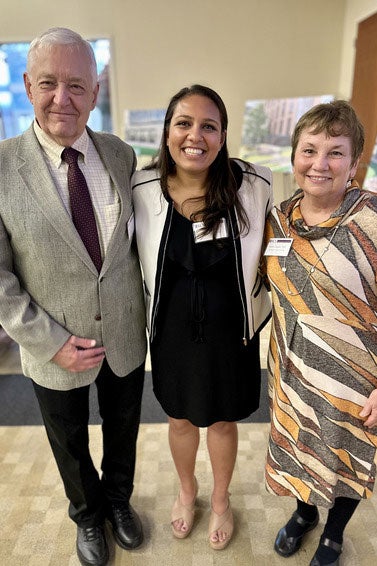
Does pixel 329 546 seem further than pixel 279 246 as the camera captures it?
Yes

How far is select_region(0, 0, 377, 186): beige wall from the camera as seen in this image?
14.4 feet

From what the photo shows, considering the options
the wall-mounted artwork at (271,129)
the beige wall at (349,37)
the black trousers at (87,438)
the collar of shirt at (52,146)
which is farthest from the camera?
the wall-mounted artwork at (271,129)

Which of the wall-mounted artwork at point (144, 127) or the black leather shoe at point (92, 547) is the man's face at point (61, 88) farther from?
the wall-mounted artwork at point (144, 127)

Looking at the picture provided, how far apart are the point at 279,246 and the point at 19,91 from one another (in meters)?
4.92

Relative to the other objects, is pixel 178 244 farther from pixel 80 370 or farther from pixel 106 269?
pixel 80 370

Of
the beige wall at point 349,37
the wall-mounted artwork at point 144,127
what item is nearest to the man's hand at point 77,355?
the wall-mounted artwork at point 144,127

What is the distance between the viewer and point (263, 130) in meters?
4.57

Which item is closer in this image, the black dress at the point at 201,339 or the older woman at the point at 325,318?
the older woman at the point at 325,318

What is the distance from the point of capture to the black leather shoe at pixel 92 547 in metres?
1.58

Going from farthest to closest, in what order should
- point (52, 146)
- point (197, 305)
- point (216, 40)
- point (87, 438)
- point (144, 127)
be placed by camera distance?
point (144, 127), point (216, 40), point (87, 438), point (197, 305), point (52, 146)

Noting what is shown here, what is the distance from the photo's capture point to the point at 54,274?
1227 millimetres

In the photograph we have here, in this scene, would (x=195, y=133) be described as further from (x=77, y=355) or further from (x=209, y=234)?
(x=77, y=355)

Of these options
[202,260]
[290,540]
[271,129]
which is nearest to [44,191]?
[202,260]

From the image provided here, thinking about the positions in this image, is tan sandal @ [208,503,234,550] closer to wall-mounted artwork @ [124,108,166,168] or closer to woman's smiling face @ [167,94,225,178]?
woman's smiling face @ [167,94,225,178]
